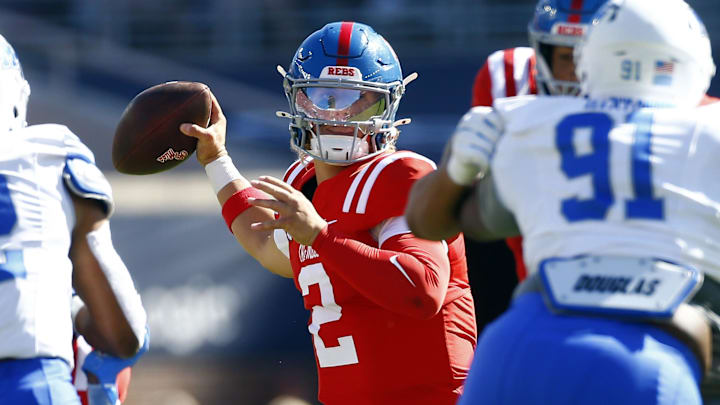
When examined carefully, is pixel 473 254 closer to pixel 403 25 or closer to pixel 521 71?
pixel 521 71

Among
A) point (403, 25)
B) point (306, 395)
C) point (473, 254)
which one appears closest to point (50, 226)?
point (473, 254)

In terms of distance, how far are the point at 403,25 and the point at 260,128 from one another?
191 cm

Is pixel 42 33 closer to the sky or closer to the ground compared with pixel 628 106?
closer to the ground

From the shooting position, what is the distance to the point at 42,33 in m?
10.8

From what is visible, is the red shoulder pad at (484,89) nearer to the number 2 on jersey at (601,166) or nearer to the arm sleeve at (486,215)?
the arm sleeve at (486,215)

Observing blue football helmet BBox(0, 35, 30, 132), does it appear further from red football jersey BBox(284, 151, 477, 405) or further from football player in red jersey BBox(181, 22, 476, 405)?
red football jersey BBox(284, 151, 477, 405)

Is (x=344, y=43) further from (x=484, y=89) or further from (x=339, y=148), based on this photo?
(x=484, y=89)

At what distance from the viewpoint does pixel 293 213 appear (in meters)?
2.71

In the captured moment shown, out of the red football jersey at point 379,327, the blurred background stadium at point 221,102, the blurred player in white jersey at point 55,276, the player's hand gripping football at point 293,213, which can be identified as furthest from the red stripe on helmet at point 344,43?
the blurred background stadium at point 221,102

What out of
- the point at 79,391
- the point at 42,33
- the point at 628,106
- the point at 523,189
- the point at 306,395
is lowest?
the point at 306,395

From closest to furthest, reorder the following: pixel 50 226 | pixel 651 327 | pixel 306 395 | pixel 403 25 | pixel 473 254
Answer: pixel 651 327 < pixel 50 226 < pixel 473 254 < pixel 306 395 < pixel 403 25

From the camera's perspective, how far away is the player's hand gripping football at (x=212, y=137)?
11.0 ft

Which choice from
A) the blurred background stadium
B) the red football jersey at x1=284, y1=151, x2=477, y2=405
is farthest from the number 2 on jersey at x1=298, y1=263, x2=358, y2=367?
the blurred background stadium

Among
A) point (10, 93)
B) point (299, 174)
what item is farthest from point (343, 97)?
point (10, 93)
